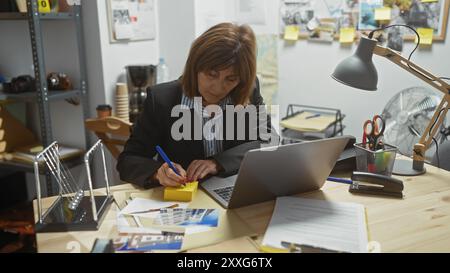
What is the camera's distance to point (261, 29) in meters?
2.78

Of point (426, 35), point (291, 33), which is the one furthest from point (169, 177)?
point (291, 33)

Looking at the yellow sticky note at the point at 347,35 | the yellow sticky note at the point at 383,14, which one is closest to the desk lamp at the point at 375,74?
the yellow sticky note at the point at 383,14

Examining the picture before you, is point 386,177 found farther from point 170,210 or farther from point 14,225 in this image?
point 14,225

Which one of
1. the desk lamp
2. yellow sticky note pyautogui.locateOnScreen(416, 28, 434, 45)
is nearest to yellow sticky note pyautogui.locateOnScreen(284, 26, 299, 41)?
yellow sticky note pyautogui.locateOnScreen(416, 28, 434, 45)

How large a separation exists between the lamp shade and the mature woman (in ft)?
1.10

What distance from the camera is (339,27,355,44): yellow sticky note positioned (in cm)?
242

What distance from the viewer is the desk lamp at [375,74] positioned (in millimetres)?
1219

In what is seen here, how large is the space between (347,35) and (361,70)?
4.34 feet

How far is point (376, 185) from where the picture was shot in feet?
3.94

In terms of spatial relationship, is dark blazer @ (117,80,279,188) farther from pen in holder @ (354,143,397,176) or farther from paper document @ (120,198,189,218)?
pen in holder @ (354,143,397,176)

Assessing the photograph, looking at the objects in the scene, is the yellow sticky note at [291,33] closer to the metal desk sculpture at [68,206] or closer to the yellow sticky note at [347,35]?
the yellow sticky note at [347,35]

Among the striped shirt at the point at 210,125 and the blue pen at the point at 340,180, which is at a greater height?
the striped shirt at the point at 210,125
